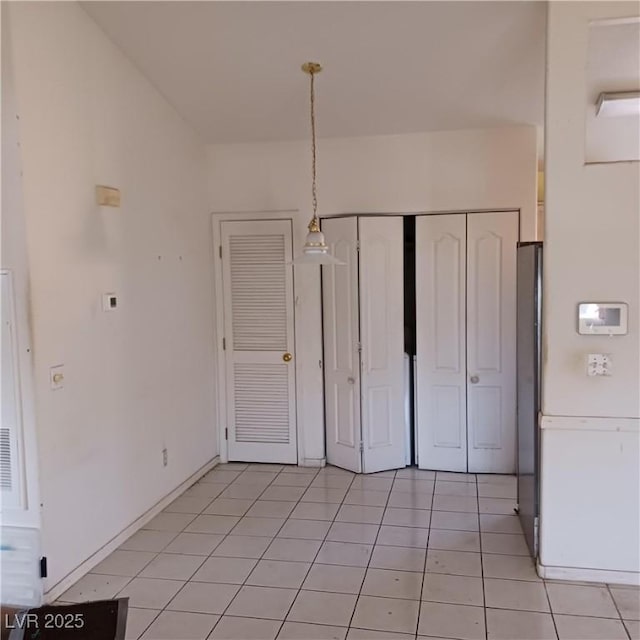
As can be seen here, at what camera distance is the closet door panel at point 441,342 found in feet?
14.8

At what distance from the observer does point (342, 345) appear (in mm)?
4656

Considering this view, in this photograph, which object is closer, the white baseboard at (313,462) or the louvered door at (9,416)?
the louvered door at (9,416)

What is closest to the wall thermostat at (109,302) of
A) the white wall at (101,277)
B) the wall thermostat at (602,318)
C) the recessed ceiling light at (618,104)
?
the white wall at (101,277)

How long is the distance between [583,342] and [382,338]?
1.90 metres

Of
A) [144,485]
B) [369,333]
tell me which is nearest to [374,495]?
[369,333]

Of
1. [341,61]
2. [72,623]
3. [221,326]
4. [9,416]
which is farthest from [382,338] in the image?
[72,623]

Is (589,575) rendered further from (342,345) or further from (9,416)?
(9,416)

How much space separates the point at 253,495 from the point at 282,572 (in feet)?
3.84

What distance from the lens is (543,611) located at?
2.70 m

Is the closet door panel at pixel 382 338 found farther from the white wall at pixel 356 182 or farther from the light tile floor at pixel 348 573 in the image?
the light tile floor at pixel 348 573

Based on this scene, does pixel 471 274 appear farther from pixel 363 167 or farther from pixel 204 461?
pixel 204 461

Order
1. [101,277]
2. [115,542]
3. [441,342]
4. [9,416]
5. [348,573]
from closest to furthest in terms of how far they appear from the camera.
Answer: [9,416], [348,573], [101,277], [115,542], [441,342]

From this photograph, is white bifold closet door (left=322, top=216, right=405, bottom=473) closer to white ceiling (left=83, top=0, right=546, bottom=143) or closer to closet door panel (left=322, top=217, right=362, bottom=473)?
closet door panel (left=322, top=217, right=362, bottom=473)

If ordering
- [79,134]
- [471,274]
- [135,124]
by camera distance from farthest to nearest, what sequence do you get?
[471,274] < [135,124] < [79,134]
